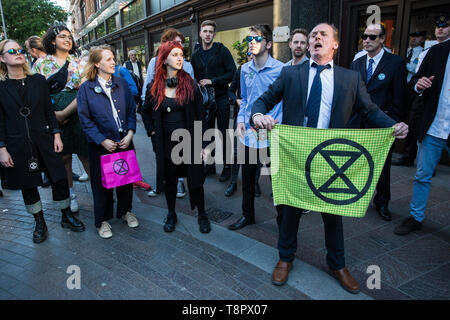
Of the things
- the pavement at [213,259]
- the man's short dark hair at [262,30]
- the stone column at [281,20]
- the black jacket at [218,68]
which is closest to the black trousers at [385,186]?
the pavement at [213,259]

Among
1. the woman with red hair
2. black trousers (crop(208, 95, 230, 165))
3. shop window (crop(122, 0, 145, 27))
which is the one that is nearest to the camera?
the woman with red hair

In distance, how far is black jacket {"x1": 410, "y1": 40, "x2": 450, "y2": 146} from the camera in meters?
3.42

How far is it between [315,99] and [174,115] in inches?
66.4

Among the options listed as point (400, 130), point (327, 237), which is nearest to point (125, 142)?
point (327, 237)

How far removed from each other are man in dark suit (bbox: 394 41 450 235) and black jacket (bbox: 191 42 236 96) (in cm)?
273

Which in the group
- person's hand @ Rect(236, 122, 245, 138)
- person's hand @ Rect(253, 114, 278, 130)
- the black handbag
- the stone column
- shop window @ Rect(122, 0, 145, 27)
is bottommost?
person's hand @ Rect(236, 122, 245, 138)

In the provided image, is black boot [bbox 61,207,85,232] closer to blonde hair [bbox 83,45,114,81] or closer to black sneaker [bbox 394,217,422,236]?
blonde hair [bbox 83,45,114,81]

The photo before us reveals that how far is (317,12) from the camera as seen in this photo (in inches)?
277

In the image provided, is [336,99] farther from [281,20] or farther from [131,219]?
[281,20]

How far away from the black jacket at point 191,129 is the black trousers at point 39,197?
1228 millimetres

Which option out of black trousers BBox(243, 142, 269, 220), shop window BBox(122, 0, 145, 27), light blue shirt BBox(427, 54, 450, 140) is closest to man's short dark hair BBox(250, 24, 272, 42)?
black trousers BBox(243, 142, 269, 220)
